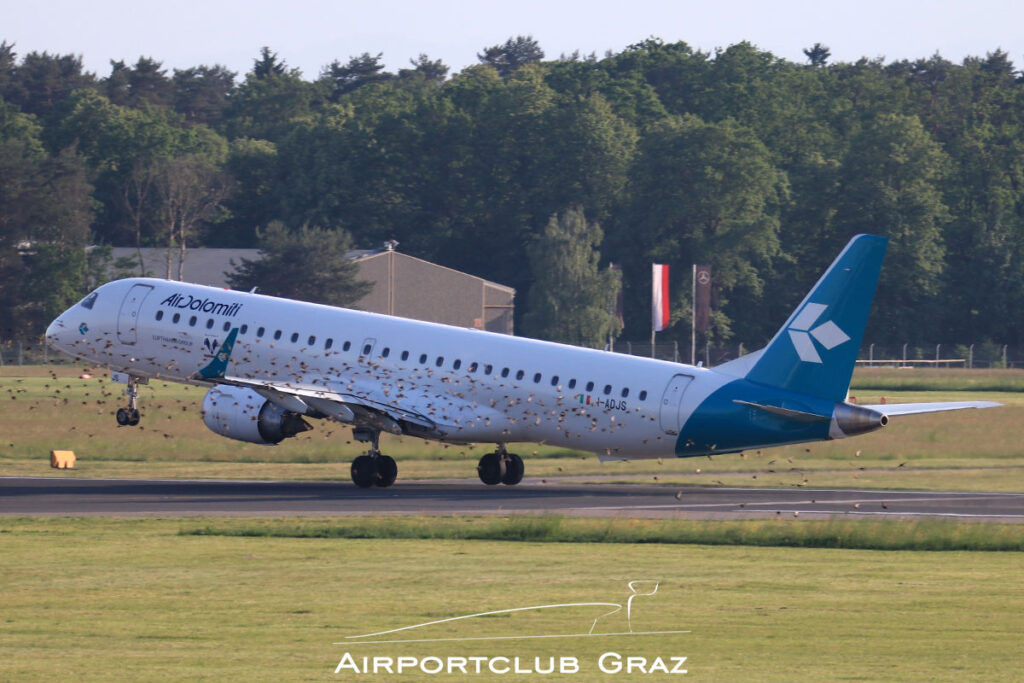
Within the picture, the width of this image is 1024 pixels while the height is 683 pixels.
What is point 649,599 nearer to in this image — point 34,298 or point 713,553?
point 713,553

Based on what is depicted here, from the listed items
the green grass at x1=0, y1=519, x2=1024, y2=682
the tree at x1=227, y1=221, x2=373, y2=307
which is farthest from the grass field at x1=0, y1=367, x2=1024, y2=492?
the tree at x1=227, y1=221, x2=373, y2=307

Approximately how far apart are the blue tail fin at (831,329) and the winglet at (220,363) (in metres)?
14.9

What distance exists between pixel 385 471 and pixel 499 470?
3.36 metres

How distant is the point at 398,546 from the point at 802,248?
12743 cm

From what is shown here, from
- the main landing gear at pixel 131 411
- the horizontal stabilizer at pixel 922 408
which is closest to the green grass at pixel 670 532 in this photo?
the horizontal stabilizer at pixel 922 408

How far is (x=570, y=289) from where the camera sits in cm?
13988

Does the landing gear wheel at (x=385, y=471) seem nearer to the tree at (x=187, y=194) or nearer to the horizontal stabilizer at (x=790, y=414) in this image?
the horizontal stabilizer at (x=790, y=414)

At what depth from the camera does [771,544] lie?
33.9m

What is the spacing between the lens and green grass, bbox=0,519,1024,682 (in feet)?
66.4

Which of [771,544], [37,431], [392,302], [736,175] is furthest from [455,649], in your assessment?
[736,175]

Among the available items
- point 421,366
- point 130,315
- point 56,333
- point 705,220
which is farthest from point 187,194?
point 421,366

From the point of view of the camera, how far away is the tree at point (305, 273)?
416ft

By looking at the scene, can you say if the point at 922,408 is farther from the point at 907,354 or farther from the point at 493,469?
the point at 907,354

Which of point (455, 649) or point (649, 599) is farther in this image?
point (649, 599)
